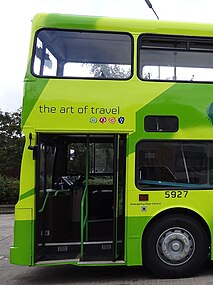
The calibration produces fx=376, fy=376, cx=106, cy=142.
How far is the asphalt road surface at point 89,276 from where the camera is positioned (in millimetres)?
5871

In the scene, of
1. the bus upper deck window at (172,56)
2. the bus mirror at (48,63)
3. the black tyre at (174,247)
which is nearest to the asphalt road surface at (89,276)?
→ the black tyre at (174,247)

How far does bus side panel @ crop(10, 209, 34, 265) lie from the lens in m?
5.78

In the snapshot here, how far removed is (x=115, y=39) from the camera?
19.9 feet

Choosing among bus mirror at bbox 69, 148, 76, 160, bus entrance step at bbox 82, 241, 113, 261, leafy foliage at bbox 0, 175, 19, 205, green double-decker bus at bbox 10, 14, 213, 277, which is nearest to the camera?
green double-decker bus at bbox 10, 14, 213, 277

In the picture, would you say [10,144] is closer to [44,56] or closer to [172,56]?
[44,56]

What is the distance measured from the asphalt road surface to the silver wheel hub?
0.31 m

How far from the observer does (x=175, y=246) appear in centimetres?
598

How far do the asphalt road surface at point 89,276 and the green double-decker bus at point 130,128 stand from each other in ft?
0.76

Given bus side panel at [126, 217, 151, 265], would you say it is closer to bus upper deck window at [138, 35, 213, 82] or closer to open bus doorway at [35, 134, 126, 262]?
open bus doorway at [35, 134, 126, 262]

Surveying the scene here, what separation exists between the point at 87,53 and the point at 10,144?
2097cm

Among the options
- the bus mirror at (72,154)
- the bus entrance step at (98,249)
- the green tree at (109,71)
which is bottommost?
the bus entrance step at (98,249)

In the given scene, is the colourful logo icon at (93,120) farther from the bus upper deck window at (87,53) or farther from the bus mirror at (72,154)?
the bus mirror at (72,154)

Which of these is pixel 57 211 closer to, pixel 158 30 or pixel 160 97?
pixel 160 97

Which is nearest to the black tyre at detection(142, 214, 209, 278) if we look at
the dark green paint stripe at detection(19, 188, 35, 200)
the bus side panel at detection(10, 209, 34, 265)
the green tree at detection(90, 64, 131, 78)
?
the bus side panel at detection(10, 209, 34, 265)
